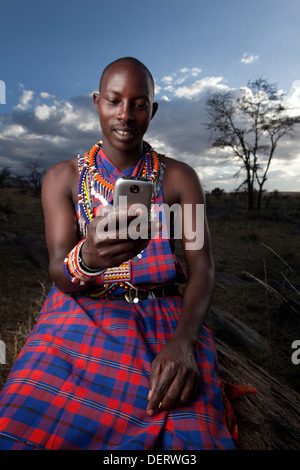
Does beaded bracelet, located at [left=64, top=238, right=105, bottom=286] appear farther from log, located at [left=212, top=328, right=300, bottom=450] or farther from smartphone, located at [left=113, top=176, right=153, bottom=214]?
log, located at [left=212, top=328, right=300, bottom=450]

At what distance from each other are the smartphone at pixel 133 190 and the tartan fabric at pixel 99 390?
0.58 m

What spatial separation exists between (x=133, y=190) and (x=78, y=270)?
0.43 meters

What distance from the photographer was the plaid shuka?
1076 mm

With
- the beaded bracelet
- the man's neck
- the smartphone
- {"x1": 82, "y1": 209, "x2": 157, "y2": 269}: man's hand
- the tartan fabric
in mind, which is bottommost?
the tartan fabric

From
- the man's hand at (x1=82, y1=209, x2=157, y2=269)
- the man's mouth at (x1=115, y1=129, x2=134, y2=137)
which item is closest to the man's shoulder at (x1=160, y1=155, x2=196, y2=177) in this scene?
the man's mouth at (x1=115, y1=129, x2=134, y2=137)

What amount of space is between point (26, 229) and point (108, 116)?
911 centimetres

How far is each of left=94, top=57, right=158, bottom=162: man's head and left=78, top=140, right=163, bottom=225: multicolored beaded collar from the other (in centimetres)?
16

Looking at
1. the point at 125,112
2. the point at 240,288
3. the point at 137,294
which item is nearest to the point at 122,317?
the point at 137,294

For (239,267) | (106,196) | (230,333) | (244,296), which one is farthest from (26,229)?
(106,196)

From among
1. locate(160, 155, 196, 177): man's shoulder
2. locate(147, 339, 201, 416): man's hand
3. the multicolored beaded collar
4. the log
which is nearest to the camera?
locate(147, 339, 201, 416): man's hand

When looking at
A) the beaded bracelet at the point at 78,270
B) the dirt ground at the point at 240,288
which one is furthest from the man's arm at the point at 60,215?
the dirt ground at the point at 240,288

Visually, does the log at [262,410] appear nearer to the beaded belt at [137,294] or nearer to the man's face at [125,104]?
the beaded belt at [137,294]

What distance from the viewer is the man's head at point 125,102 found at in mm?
1675
